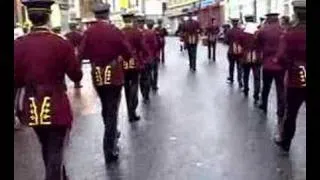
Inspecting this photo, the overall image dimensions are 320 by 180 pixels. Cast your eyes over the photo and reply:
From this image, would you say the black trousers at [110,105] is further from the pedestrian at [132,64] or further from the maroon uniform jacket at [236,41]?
the maroon uniform jacket at [236,41]

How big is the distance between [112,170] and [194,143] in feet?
7.12

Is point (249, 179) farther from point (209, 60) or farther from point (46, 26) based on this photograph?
point (209, 60)

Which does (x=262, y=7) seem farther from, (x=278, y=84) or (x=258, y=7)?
(x=278, y=84)

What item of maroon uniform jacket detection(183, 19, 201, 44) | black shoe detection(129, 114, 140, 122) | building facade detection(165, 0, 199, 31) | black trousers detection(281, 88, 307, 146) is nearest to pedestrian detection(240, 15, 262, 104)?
black shoe detection(129, 114, 140, 122)

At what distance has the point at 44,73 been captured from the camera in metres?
7.03

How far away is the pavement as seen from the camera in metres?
9.27

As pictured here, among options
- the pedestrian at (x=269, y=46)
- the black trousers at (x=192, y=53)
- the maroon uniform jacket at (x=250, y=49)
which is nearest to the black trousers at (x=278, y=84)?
the pedestrian at (x=269, y=46)

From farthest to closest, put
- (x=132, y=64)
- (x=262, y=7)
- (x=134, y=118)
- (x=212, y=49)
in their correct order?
(x=262, y=7)
(x=212, y=49)
(x=134, y=118)
(x=132, y=64)

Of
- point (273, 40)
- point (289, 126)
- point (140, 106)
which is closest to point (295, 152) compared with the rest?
point (289, 126)

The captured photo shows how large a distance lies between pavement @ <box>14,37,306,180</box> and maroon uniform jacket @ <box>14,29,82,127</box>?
212 cm

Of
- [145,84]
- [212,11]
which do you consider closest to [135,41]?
[145,84]

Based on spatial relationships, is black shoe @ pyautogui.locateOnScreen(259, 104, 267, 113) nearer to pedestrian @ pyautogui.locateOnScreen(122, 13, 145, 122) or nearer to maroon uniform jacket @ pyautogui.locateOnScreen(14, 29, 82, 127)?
pedestrian @ pyautogui.locateOnScreen(122, 13, 145, 122)

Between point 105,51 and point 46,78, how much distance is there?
101 inches

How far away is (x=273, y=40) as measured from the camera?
1322cm
